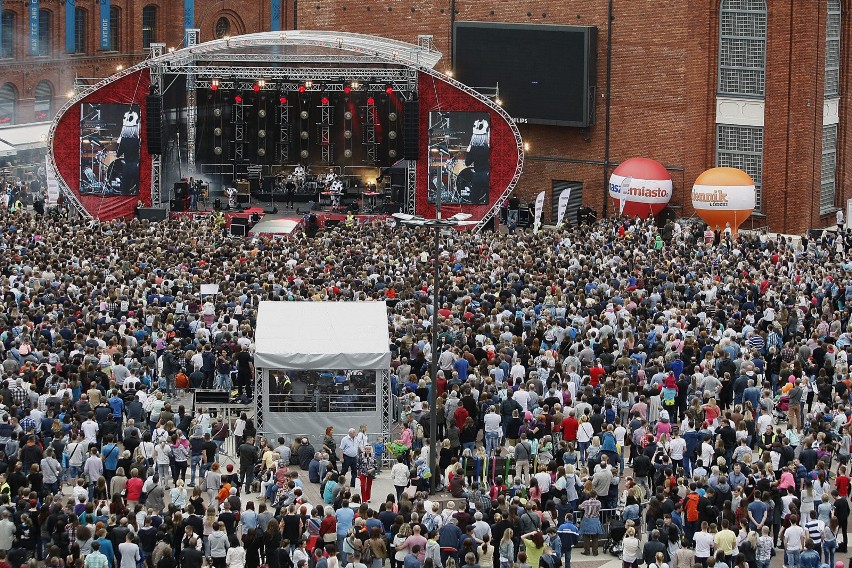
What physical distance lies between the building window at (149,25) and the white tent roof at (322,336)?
49.3 meters

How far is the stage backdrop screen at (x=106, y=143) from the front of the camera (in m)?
54.0

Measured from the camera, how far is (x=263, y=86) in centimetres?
5506

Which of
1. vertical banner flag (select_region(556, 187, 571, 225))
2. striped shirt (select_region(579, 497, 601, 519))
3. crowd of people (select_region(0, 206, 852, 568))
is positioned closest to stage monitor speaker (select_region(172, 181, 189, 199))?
crowd of people (select_region(0, 206, 852, 568))

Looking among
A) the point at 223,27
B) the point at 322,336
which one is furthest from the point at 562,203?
the point at 223,27

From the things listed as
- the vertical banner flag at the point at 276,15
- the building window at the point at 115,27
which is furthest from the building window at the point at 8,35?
the vertical banner flag at the point at 276,15

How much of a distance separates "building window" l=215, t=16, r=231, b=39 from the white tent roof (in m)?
50.9

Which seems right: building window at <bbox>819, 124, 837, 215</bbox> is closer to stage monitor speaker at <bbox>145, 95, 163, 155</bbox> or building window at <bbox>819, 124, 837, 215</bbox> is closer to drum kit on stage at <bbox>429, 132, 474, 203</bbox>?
drum kit on stage at <bbox>429, 132, 474, 203</bbox>

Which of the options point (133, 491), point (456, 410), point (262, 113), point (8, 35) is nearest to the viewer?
point (133, 491)

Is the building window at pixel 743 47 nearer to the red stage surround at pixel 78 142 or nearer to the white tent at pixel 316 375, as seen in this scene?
the red stage surround at pixel 78 142

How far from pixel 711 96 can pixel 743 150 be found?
2.01 metres

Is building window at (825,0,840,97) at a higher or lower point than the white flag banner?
higher

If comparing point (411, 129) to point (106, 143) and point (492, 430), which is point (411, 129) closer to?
point (106, 143)

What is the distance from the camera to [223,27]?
81.1 meters

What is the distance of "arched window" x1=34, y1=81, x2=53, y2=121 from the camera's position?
7475 centimetres
